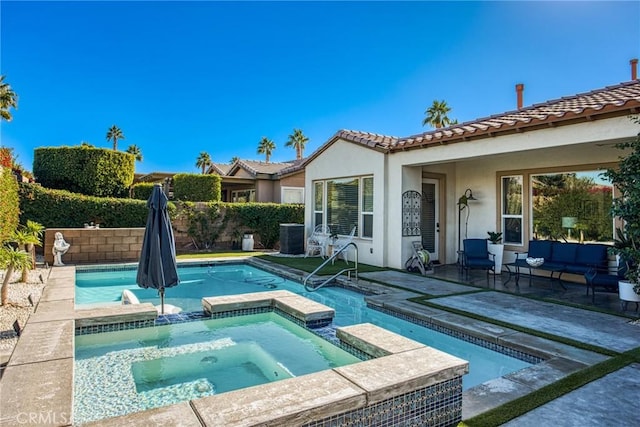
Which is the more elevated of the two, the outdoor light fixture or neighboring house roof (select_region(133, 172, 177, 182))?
neighboring house roof (select_region(133, 172, 177, 182))

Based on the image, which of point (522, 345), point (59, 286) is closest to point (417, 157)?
point (522, 345)

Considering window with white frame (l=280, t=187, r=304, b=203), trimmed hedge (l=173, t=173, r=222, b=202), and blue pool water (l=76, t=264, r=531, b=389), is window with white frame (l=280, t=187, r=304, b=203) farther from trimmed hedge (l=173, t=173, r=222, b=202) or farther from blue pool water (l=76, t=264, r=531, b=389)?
blue pool water (l=76, t=264, r=531, b=389)

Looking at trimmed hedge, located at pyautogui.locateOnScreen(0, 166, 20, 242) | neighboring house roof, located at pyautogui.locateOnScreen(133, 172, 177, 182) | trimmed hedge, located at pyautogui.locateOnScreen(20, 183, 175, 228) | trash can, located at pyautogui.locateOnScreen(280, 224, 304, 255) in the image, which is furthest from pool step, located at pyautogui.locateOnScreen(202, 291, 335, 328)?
neighboring house roof, located at pyautogui.locateOnScreen(133, 172, 177, 182)

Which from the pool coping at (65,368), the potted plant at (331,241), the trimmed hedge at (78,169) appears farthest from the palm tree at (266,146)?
the pool coping at (65,368)

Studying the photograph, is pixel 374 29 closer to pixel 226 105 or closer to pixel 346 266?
pixel 346 266

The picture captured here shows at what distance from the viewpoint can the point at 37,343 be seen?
4.54 m

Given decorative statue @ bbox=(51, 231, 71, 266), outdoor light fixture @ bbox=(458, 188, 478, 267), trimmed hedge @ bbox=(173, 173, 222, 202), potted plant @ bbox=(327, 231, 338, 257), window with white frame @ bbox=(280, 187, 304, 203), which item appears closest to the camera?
decorative statue @ bbox=(51, 231, 71, 266)

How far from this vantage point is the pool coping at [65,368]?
10.1 ft

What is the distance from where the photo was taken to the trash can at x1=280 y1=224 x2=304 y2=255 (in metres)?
16.0

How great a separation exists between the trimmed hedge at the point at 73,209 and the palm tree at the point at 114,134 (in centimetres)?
3864

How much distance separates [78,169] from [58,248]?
25.8 ft

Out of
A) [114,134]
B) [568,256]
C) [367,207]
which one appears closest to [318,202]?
[367,207]

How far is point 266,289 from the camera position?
10.5m

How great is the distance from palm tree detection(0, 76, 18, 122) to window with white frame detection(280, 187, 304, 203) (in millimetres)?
27413
